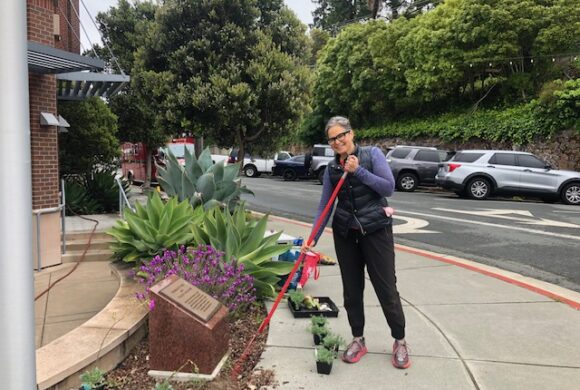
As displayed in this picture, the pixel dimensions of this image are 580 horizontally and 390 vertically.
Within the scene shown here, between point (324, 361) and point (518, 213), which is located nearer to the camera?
point (324, 361)

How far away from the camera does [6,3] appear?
208 centimetres

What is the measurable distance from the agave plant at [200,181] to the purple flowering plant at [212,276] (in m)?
2.66

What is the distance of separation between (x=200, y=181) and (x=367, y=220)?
4.52 meters

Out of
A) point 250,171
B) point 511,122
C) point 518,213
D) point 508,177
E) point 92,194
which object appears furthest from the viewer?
point 250,171

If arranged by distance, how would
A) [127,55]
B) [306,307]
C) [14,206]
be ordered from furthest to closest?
1. [127,55]
2. [306,307]
3. [14,206]

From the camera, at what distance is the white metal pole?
2.08m

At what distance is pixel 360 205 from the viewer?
3.63m

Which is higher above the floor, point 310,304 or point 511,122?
point 511,122

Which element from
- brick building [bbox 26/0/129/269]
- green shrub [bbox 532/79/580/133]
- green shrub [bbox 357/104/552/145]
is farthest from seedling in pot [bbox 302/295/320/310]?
green shrub [bbox 357/104/552/145]

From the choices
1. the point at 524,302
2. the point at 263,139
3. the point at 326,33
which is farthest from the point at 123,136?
the point at 326,33

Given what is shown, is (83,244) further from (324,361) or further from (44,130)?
(324,361)

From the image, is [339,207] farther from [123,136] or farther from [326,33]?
[326,33]

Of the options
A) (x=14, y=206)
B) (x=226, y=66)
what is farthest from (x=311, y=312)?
(x=226, y=66)

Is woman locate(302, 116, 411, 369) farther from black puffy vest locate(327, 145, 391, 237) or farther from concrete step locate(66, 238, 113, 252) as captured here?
concrete step locate(66, 238, 113, 252)
